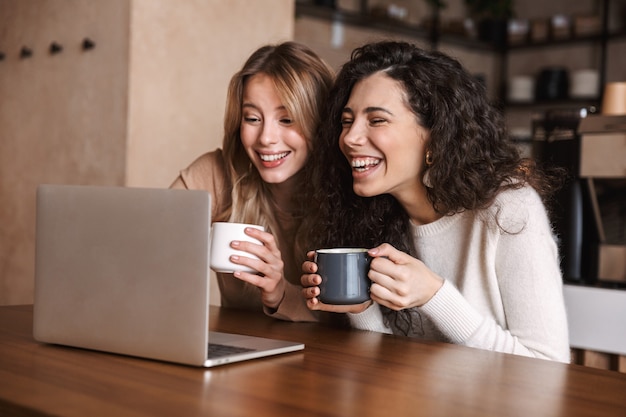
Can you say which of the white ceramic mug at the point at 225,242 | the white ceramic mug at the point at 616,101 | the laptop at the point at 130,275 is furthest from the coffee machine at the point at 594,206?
the laptop at the point at 130,275

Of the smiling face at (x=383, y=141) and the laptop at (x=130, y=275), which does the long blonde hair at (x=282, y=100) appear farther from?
the laptop at (x=130, y=275)

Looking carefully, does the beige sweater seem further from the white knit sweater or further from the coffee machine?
the coffee machine

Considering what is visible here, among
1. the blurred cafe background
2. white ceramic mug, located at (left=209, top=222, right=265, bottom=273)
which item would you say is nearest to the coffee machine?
the blurred cafe background

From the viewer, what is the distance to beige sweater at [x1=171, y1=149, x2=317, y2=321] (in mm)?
1387

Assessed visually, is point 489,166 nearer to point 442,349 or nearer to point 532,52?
point 442,349

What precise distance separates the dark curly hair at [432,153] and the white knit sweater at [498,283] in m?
0.04

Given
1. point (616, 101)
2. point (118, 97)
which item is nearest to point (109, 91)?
point (118, 97)

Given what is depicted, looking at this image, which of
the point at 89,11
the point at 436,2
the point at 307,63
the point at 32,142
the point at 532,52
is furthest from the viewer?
the point at 532,52

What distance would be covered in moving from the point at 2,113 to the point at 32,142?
26 cm

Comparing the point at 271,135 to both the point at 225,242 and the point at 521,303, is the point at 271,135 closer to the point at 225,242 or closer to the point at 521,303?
the point at 225,242

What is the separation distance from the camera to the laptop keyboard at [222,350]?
3.14 feet

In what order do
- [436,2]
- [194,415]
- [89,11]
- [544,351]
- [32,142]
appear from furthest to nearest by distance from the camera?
[436,2] → [32,142] → [89,11] → [544,351] → [194,415]

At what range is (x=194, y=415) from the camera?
2.33 feet

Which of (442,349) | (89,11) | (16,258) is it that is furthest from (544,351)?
(16,258)
